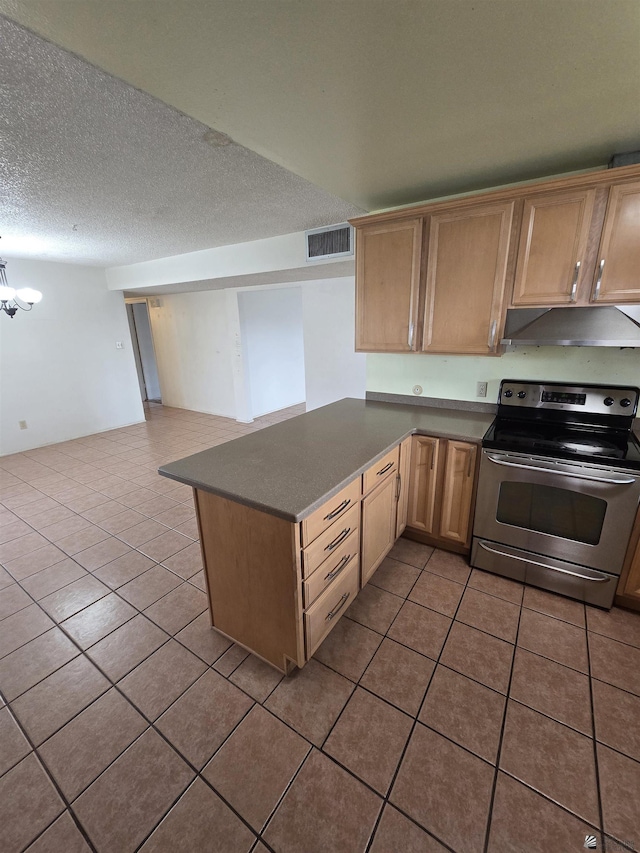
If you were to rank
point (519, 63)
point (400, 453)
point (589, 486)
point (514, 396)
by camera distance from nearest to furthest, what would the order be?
1. point (519, 63)
2. point (589, 486)
3. point (400, 453)
4. point (514, 396)

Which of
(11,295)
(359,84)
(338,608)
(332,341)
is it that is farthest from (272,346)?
(338,608)

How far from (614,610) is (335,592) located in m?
1.58

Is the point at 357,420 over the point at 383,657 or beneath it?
over

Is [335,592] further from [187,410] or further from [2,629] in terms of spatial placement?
[187,410]

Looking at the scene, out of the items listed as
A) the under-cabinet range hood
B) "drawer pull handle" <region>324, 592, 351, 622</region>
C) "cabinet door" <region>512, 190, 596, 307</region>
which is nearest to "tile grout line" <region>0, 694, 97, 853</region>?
"drawer pull handle" <region>324, 592, 351, 622</region>

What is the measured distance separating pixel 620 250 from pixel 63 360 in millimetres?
5954

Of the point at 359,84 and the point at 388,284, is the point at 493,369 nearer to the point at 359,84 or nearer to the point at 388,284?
the point at 388,284

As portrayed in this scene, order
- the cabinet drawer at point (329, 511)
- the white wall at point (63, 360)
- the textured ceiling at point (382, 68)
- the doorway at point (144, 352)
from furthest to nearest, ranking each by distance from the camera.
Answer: the doorway at point (144, 352) → the white wall at point (63, 360) → the cabinet drawer at point (329, 511) → the textured ceiling at point (382, 68)

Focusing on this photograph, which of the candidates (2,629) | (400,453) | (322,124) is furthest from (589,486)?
(2,629)

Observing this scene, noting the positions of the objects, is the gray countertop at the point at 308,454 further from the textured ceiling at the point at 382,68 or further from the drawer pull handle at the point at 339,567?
the textured ceiling at the point at 382,68

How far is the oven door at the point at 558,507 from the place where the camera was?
174 cm

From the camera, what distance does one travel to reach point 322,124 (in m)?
1.49

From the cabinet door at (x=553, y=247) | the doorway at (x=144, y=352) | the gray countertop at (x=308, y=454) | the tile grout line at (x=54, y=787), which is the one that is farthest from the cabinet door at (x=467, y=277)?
the doorway at (x=144, y=352)

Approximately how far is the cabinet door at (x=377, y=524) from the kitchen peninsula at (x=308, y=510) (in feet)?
0.03
